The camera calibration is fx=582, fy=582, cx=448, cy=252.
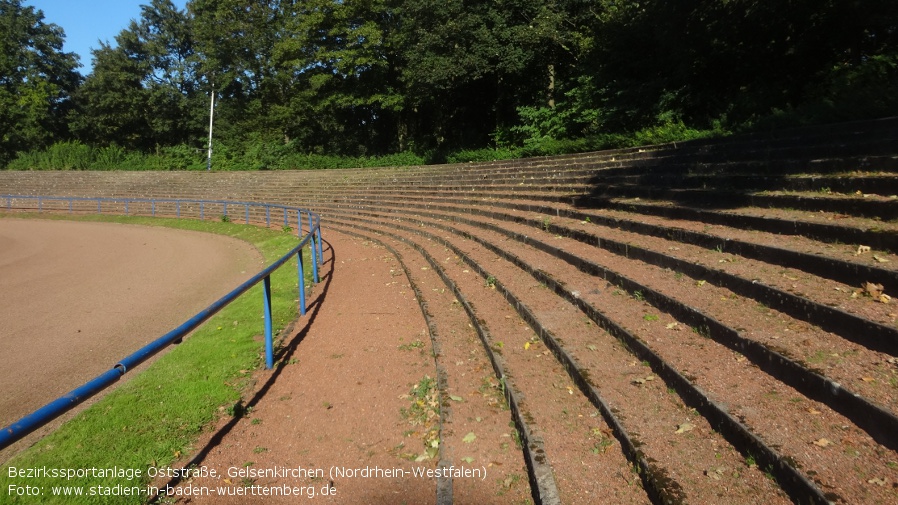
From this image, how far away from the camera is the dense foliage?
53.6ft

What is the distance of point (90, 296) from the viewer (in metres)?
10.9

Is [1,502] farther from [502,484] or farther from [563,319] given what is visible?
[563,319]

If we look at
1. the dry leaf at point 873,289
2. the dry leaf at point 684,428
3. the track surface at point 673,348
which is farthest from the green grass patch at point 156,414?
the dry leaf at point 873,289

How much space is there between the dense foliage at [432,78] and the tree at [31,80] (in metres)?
0.20

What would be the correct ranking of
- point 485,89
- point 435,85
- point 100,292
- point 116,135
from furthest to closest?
point 116,135 < point 485,89 < point 435,85 < point 100,292

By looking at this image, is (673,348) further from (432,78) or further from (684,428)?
(432,78)

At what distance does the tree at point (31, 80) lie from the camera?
180ft

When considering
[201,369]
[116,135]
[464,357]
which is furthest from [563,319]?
[116,135]

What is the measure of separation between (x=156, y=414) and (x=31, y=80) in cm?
7066

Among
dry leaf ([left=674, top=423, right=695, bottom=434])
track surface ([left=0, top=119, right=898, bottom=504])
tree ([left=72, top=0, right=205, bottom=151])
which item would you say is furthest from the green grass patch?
tree ([left=72, top=0, right=205, bottom=151])

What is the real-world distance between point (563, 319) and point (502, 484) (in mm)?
2476

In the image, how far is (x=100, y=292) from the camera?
36.9 ft

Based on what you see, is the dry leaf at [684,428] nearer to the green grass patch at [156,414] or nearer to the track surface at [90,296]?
the green grass patch at [156,414]

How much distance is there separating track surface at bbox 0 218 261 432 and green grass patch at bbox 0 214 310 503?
920mm
